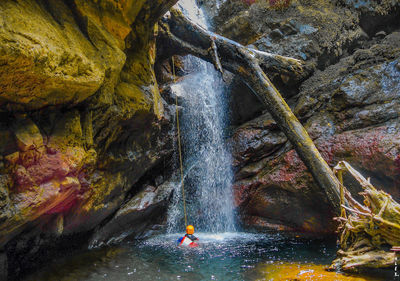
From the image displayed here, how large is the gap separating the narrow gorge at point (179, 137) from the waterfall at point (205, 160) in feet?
0.15

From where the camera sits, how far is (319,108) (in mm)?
6668

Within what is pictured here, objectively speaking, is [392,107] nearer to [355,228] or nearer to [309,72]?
[309,72]

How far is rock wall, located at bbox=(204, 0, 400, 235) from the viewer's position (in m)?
5.48

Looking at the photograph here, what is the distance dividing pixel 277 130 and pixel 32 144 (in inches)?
237

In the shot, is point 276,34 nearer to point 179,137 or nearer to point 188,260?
point 179,137

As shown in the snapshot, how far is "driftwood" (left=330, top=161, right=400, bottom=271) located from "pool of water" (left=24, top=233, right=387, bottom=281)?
0.87 metres

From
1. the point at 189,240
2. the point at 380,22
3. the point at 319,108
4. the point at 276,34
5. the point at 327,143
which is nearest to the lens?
the point at 189,240

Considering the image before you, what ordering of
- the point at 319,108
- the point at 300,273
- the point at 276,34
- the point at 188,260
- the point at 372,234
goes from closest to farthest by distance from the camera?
1. the point at 372,234
2. the point at 300,273
3. the point at 188,260
4. the point at 319,108
5. the point at 276,34

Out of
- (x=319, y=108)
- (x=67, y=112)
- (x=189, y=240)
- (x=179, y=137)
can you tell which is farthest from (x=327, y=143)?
(x=67, y=112)

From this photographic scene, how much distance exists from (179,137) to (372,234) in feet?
18.3

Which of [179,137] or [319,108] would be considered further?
[179,137]

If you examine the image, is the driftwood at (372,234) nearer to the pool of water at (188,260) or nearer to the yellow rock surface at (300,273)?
the yellow rock surface at (300,273)

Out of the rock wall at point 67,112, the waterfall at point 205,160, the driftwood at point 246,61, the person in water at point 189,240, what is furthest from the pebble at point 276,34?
the person in water at point 189,240

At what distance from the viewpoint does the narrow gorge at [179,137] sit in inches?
117
